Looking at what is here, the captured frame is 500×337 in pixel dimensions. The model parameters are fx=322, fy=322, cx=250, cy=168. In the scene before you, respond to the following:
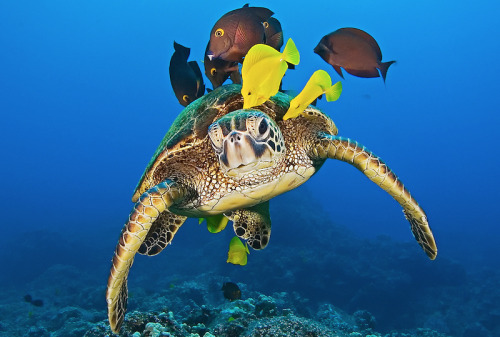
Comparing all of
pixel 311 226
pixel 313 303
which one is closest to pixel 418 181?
pixel 311 226

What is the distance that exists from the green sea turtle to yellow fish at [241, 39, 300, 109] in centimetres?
19

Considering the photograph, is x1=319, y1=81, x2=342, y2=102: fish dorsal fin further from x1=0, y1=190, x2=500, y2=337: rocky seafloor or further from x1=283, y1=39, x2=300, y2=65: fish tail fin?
x1=0, y1=190, x2=500, y2=337: rocky seafloor

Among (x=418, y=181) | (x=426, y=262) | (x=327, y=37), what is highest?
(x=418, y=181)

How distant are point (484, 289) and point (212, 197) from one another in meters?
15.2

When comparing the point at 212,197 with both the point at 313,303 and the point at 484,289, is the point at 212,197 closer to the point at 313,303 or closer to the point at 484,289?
the point at 313,303

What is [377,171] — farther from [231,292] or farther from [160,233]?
[231,292]

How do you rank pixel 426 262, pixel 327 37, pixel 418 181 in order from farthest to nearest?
pixel 418 181
pixel 426 262
pixel 327 37

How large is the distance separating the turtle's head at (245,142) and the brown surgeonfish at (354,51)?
1.41 m

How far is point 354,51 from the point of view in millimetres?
3449

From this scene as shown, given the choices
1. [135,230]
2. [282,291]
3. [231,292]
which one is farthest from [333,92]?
[282,291]

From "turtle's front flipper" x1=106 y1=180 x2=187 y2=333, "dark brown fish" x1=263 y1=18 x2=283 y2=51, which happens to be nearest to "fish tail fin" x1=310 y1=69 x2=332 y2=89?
"dark brown fish" x1=263 y1=18 x2=283 y2=51

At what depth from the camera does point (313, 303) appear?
12.0 m

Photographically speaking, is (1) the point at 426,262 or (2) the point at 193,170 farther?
(1) the point at 426,262

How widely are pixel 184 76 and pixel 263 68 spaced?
1.81m
